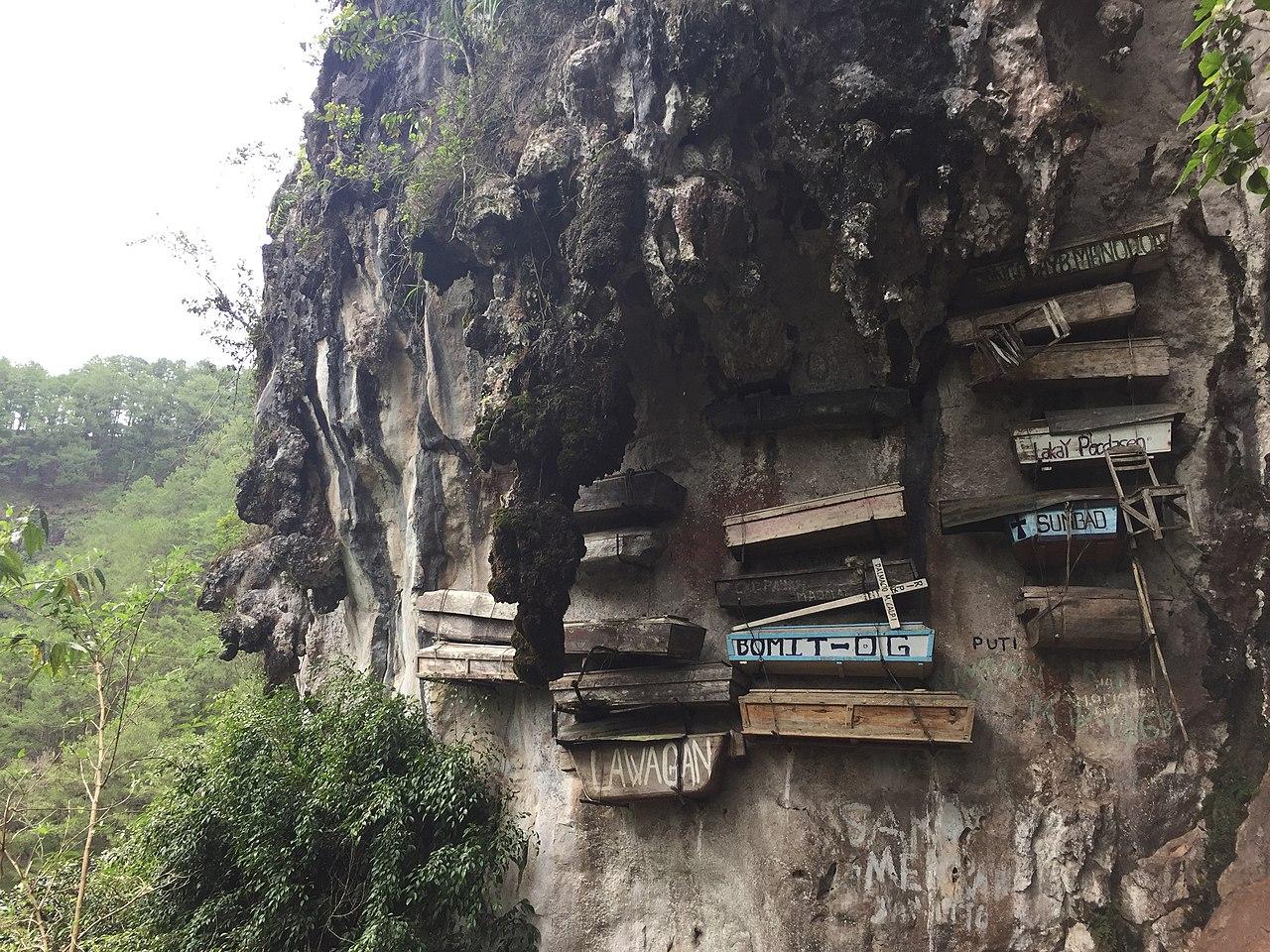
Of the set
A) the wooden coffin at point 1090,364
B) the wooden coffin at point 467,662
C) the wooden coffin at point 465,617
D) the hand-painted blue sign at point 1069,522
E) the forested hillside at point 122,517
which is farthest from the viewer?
the forested hillside at point 122,517

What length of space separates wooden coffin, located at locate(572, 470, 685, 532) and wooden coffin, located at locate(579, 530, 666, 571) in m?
0.14

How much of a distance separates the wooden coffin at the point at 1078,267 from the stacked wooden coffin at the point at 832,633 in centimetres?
193

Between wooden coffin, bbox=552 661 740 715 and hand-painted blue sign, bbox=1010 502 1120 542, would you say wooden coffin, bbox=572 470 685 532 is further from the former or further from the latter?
hand-painted blue sign, bbox=1010 502 1120 542

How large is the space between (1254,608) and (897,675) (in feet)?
7.92

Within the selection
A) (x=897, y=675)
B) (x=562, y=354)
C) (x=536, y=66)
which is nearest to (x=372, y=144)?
(x=536, y=66)

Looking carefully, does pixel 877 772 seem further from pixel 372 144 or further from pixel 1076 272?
pixel 372 144

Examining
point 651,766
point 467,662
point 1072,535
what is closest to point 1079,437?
point 1072,535

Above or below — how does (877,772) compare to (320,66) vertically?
below

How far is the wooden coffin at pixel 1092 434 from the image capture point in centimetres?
535

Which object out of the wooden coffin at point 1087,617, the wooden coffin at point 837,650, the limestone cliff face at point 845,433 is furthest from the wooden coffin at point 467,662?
the wooden coffin at point 1087,617

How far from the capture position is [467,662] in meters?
7.77

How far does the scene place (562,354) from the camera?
717 centimetres

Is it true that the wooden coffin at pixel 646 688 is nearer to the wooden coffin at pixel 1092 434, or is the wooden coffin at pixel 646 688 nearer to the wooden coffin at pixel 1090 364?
the wooden coffin at pixel 1092 434

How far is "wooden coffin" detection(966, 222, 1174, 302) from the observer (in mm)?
5605
